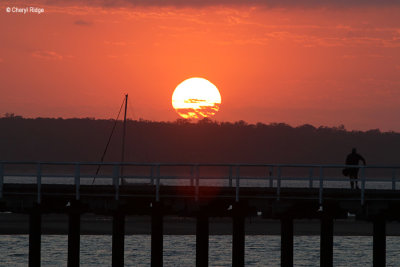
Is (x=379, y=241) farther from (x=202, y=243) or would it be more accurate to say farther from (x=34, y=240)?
(x=34, y=240)

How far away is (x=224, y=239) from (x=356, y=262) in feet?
53.4

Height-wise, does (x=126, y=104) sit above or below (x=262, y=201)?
above

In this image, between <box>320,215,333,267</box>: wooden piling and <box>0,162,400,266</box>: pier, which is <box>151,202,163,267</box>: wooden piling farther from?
<box>320,215,333,267</box>: wooden piling

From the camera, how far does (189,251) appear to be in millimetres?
64688

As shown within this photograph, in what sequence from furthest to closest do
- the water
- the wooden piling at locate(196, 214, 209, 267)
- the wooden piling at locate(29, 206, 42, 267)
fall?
the water < the wooden piling at locate(196, 214, 209, 267) < the wooden piling at locate(29, 206, 42, 267)

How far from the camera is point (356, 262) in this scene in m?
60.7

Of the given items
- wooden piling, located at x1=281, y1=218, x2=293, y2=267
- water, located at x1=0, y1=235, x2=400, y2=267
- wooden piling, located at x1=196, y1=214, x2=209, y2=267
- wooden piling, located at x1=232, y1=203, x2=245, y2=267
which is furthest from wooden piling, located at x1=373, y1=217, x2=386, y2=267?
water, located at x1=0, y1=235, x2=400, y2=267

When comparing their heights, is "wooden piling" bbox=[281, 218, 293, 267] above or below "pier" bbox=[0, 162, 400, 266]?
below

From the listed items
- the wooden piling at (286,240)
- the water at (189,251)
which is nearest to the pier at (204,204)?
the wooden piling at (286,240)

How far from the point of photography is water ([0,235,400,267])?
5841 centimetres

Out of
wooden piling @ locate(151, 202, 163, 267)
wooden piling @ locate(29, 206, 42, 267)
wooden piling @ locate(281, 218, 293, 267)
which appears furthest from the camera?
wooden piling @ locate(151, 202, 163, 267)

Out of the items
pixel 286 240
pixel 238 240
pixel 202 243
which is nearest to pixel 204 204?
pixel 238 240

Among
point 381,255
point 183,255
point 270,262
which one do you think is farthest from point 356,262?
point 381,255

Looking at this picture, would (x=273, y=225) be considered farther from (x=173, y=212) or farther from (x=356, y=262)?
(x=173, y=212)
